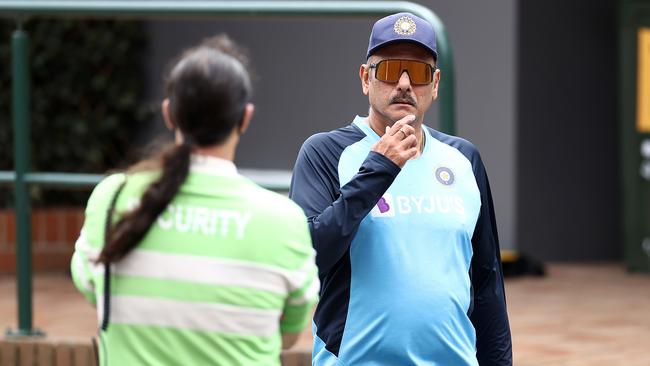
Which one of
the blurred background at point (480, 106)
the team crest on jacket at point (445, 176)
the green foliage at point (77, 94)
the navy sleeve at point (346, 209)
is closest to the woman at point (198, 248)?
the navy sleeve at point (346, 209)

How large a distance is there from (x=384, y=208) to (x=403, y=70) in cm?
34

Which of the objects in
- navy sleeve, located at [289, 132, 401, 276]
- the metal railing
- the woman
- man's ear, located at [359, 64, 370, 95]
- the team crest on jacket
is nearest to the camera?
the woman

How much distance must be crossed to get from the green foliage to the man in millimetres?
6278

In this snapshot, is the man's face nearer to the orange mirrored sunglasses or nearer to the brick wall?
the orange mirrored sunglasses

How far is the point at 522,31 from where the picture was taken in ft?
29.4

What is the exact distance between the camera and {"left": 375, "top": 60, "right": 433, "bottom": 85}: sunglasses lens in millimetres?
3127

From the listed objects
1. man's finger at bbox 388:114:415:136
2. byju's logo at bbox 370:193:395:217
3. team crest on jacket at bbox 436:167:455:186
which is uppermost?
man's finger at bbox 388:114:415:136

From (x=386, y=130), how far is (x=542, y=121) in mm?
6386

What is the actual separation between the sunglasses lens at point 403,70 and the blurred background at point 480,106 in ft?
17.7

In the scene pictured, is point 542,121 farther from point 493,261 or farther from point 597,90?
point 493,261

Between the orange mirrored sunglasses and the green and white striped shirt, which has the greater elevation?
the orange mirrored sunglasses

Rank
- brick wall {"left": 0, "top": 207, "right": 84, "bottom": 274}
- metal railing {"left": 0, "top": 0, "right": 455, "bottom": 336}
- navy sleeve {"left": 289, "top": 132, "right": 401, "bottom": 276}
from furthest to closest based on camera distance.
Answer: brick wall {"left": 0, "top": 207, "right": 84, "bottom": 274} < metal railing {"left": 0, "top": 0, "right": 455, "bottom": 336} < navy sleeve {"left": 289, "top": 132, "right": 401, "bottom": 276}

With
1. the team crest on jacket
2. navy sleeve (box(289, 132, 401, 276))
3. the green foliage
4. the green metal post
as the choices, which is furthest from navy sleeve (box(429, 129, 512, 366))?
the green foliage

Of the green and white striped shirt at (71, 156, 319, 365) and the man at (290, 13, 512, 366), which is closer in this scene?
the green and white striped shirt at (71, 156, 319, 365)
